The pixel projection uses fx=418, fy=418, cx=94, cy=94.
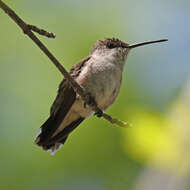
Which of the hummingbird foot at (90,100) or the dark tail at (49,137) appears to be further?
the dark tail at (49,137)

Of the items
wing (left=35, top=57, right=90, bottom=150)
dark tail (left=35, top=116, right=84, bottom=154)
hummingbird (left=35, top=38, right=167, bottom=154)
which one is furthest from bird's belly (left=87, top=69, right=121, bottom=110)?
dark tail (left=35, top=116, right=84, bottom=154)

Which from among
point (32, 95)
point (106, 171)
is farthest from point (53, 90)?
point (106, 171)

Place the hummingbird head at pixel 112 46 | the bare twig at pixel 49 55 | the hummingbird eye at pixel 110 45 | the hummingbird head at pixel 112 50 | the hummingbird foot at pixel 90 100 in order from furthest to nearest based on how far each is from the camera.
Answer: the hummingbird eye at pixel 110 45
the hummingbird head at pixel 112 46
the hummingbird head at pixel 112 50
the hummingbird foot at pixel 90 100
the bare twig at pixel 49 55

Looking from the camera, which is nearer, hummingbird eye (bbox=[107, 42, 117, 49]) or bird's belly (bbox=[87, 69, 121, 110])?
bird's belly (bbox=[87, 69, 121, 110])

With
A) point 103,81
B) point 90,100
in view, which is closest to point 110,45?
point 103,81

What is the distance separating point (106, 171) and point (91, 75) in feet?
5.75

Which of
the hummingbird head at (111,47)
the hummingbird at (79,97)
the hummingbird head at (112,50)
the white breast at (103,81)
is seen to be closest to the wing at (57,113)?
the hummingbird at (79,97)

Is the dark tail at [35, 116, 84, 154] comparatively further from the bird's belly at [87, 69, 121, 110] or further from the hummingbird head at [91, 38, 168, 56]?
the hummingbird head at [91, 38, 168, 56]

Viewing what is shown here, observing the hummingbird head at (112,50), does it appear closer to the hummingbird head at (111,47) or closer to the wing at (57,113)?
the hummingbird head at (111,47)

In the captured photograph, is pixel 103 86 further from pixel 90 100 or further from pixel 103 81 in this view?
pixel 90 100

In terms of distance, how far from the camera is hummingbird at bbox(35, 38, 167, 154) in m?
5.20

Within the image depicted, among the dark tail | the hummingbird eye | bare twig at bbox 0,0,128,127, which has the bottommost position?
the dark tail

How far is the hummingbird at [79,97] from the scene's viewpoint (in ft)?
17.0

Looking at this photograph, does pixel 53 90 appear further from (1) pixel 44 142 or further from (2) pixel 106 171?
(1) pixel 44 142
